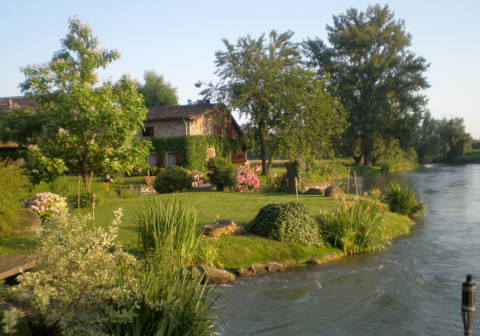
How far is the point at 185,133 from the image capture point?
38.1 meters

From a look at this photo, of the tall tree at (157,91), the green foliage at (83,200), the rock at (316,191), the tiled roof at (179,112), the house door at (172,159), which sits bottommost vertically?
the rock at (316,191)

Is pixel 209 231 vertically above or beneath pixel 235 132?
beneath

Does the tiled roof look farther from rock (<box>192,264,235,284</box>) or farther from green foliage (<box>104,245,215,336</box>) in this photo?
green foliage (<box>104,245,215,336</box>)

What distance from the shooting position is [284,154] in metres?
38.0

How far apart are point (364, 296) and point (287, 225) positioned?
3.29 meters

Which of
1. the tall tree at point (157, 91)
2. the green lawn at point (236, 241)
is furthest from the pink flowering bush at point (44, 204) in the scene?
the tall tree at point (157, 91)

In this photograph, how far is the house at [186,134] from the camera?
3766 cm

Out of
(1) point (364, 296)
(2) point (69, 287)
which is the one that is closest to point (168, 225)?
(2) point (69, 287)

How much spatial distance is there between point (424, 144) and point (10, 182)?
73289 millimetres

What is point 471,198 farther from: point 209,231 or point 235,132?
point 235,132

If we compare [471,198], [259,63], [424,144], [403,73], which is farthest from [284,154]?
[424,144]

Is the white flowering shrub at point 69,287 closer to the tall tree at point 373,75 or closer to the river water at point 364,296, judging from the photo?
the river water at point 364,296

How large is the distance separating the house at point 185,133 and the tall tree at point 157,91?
101ft

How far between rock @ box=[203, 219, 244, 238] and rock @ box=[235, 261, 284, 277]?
1.38 meters
